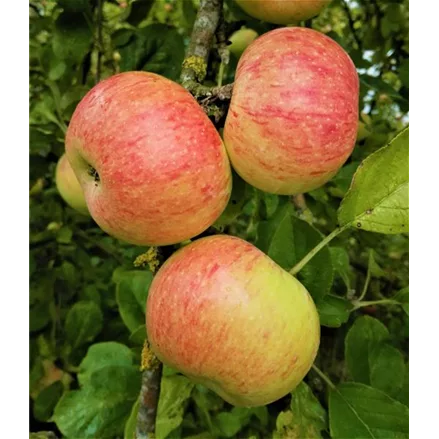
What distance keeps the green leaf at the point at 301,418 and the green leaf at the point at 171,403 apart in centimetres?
17

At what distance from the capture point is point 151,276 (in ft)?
3.88

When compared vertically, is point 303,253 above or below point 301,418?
above

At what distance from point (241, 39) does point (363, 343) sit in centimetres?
71

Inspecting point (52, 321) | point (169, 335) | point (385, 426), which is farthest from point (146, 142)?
point (52, 321)

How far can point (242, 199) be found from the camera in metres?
0.85

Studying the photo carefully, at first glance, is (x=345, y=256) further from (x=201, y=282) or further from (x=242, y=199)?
(x=201, y=282)

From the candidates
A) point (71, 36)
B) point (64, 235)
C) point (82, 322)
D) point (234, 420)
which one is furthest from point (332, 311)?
point (64, 235)

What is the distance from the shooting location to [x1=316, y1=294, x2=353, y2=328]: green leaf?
82 centimetres

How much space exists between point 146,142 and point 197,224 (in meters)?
0.13

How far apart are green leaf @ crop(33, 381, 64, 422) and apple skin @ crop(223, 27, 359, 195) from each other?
0.81 metres

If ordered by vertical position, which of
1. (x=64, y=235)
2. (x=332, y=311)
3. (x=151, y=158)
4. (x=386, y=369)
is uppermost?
(x=151, y=158)

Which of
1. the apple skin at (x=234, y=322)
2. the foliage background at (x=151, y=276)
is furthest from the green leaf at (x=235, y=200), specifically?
the apple skin at (x=234, y=322)

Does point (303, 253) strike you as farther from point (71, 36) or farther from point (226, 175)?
point (71, 36)

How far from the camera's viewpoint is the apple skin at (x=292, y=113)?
2.28 ft
